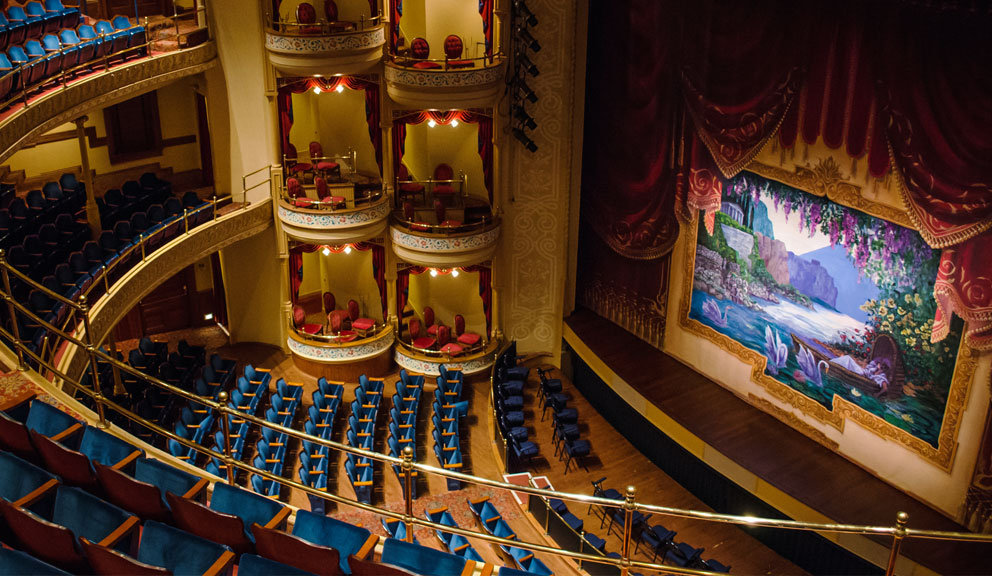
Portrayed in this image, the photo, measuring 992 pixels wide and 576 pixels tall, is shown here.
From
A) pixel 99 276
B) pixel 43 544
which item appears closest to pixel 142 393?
pixel 99 276

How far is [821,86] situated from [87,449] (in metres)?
9.18

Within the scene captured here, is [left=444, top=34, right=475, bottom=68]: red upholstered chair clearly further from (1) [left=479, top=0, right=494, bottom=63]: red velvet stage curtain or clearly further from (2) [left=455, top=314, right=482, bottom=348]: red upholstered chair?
(2) [left=455, top=314, right=482, bottom=348]: red upholstered chair

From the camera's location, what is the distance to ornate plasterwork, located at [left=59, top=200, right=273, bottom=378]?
11141 millimetres

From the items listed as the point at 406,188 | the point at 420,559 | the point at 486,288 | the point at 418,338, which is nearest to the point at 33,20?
the point at 406,188

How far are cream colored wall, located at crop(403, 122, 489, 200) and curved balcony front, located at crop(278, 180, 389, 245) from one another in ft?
4.44

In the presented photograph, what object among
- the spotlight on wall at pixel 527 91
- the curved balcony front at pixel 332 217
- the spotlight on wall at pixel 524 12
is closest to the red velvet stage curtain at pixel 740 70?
the spotlight on wall at pixel 524 12

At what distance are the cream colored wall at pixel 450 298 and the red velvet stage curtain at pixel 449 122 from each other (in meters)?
1.96

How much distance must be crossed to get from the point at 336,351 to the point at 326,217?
2.21m

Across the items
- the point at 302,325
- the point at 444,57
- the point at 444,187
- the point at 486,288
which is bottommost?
the point at 302,325

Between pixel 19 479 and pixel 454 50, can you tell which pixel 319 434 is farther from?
pixel 19 479

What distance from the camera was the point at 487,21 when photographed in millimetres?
14727

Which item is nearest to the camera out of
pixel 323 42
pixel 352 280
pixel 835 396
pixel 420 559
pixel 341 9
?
pixel 420 559

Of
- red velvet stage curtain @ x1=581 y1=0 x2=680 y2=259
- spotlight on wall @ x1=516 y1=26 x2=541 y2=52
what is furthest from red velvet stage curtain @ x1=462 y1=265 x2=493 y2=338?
spotlight on wall @ x1=516 y1=26 x2=541 y2=52

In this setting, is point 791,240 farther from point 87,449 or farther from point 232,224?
point 87,449
